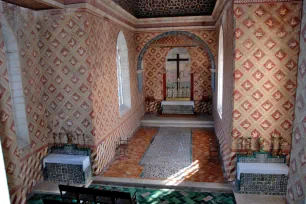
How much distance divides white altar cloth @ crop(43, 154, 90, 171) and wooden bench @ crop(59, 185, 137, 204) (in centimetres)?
145

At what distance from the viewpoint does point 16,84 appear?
6.12 m

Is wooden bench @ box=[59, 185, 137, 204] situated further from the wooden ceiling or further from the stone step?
the stone step

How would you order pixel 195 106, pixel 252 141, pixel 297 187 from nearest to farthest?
pixel 297 187 → pixel 252 141 → pixel 195 106

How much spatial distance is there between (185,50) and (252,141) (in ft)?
28.0

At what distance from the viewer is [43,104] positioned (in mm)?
7121

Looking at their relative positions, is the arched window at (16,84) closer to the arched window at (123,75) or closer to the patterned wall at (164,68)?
the arched window at (123,75)

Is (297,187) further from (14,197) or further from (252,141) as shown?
(14,197)

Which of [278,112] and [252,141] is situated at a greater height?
[278,112]

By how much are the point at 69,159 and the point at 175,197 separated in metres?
3.09

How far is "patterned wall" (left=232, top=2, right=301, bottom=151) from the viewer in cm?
560

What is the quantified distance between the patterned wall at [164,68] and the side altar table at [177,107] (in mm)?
593

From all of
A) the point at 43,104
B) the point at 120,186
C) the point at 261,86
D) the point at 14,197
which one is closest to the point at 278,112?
the point at 261,86

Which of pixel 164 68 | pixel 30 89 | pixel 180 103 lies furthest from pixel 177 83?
pixel 30 89

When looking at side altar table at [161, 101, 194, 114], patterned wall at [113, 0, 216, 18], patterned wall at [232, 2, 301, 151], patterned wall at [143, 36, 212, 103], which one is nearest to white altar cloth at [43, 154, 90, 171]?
patterned wall at [232, 2, 301, 151]
